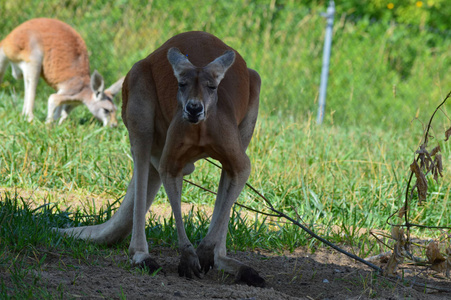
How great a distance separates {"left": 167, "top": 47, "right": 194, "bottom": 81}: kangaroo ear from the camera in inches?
110

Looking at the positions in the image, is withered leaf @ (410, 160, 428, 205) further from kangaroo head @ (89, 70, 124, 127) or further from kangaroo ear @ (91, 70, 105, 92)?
kangaroo ear @ (91, 70, 105, 92)

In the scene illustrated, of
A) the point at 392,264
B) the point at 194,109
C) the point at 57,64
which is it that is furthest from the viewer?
the point at 57,64

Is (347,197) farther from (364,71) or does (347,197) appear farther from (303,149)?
(364,71)

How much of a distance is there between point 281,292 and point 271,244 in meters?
0.95

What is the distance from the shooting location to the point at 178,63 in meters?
2.84

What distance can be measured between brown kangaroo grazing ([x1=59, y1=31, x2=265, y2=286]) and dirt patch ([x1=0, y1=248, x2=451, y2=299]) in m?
0.15

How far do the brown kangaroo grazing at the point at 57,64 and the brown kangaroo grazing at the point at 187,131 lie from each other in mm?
4625

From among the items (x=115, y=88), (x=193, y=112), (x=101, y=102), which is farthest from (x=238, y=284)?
(x=115, y=88)

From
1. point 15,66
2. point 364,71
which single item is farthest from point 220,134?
point 364,71

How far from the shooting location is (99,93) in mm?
8281

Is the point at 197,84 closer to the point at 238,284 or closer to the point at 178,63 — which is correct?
the point at 178,63

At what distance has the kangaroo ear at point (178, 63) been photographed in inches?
110

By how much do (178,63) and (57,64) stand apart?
6.11m

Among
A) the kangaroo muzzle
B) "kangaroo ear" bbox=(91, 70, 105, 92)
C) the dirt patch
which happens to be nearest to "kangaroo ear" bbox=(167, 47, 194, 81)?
the kangaroo muzzle
